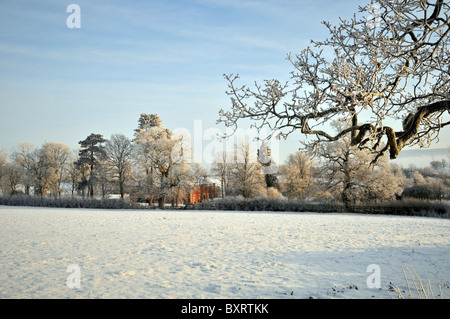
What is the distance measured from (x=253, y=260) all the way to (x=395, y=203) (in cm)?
2517

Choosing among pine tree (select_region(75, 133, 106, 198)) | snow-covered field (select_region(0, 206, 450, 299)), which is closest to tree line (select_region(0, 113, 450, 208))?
pine tree (select_region(75, 133, 106, 198))

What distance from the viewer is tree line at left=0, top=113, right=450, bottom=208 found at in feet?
101

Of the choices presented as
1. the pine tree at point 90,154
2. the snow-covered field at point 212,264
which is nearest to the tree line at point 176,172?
the pine tree at point 90,154

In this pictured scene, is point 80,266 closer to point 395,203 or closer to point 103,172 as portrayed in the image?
point 395,203

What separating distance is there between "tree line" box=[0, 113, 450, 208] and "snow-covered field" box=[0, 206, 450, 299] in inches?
666

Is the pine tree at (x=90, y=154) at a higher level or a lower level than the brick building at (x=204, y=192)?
higher

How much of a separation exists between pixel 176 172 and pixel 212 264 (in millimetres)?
28485

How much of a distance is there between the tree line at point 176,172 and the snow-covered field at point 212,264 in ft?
55.5

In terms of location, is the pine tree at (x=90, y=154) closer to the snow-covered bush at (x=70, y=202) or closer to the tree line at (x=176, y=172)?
the tree line at (x=176, y=172)

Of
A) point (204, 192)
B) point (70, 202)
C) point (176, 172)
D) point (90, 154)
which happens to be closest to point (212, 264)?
point (176, 172)

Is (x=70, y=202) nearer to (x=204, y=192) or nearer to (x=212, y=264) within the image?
(x=204, y=192)

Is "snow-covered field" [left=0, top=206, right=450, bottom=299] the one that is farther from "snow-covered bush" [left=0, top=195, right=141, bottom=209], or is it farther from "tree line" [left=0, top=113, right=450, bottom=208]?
"snow-covered bush" [left=0, top=195, right=141, bottom=209]

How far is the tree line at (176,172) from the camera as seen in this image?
1216 inches

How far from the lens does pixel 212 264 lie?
8.64 metres
